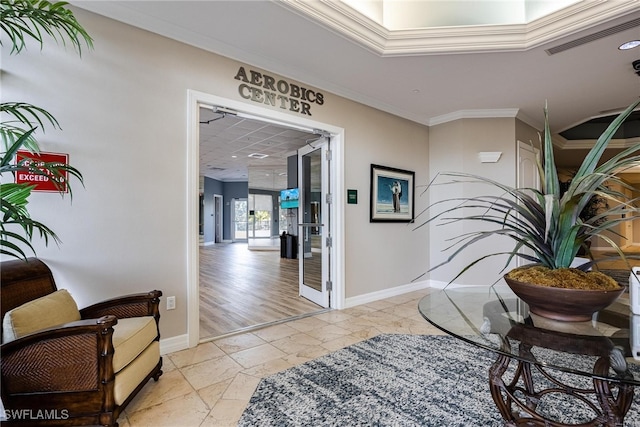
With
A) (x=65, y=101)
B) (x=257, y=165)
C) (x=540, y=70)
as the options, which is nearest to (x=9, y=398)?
(x=65, y=101)

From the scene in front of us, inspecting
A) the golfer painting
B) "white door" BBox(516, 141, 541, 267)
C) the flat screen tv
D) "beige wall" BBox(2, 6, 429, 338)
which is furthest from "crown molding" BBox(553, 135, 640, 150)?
"beige wall" BBox(2, 6, 429, 338)

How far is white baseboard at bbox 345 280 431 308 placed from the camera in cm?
412

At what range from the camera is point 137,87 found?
258cm

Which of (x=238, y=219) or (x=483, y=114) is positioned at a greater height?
(x=483, y=114)

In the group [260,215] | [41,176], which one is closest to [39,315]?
[41,176]

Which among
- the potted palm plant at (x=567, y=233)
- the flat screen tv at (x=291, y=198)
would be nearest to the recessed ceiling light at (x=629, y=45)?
the potted palm plant at (x=567, y=233)

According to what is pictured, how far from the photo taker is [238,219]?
51.2ft

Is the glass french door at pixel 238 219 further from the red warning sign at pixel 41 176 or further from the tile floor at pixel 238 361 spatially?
the red warning sign at pixel 41 176

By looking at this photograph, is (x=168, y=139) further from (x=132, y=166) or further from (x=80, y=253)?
(x=80, y=253)

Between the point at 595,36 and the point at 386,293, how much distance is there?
11.8 ft

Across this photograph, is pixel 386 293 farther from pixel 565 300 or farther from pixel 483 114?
pixel 565 300

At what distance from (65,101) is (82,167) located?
48cm

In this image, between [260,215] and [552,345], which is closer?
[552,345]

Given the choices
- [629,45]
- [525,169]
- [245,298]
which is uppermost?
[629,45]
